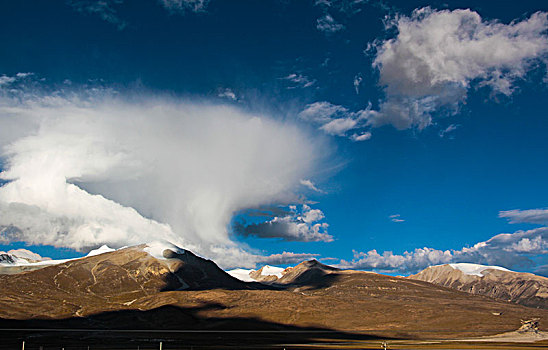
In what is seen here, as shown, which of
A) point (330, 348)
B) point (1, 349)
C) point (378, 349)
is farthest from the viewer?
point (330, 348)

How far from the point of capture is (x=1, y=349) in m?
101

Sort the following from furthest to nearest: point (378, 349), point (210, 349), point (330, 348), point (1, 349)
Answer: point (330, 348)
point (378, 349)
point (210, 349)
point (1, 349)

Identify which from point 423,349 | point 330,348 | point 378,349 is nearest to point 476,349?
point 423,349

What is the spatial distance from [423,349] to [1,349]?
114m

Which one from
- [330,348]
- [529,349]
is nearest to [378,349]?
[330,348]

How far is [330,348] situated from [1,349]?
349 ft

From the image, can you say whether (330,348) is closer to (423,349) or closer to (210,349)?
(423,349)

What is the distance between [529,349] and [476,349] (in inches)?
776

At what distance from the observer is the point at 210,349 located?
13438 cm

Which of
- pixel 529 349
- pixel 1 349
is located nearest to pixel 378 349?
pixel 529 349

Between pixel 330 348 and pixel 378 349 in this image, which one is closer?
pixel 378 349

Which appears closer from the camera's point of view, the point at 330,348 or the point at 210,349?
the point at 210,349

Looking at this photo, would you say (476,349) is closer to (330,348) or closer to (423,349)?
(423,349)

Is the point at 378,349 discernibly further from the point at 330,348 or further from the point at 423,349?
the point at 330,348
